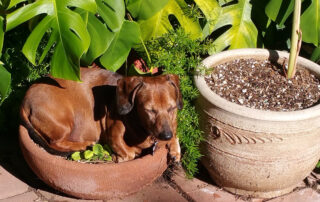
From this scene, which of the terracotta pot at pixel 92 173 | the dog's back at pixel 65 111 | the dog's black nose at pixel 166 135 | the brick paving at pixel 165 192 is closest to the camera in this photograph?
the dog's black nose at pixel 166 135

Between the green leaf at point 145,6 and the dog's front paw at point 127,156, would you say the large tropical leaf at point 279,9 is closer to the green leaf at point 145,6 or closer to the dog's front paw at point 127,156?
the green leaf at point 145,6

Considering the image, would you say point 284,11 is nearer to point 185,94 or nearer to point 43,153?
point 185,94

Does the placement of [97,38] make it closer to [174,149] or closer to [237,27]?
[174,149]

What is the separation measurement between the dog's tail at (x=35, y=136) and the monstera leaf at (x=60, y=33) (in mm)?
469

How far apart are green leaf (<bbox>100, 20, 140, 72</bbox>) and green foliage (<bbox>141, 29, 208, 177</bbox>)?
193 millimetres

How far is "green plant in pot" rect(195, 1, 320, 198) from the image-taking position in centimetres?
323

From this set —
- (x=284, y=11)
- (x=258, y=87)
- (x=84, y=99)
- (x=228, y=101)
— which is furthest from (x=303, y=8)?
(x=84, y=99)

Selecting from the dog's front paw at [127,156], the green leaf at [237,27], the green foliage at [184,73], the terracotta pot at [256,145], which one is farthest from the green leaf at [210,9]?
the dog's front paw at [127,156]

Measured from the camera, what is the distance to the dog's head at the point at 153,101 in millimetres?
3051

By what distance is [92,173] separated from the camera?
3217mm

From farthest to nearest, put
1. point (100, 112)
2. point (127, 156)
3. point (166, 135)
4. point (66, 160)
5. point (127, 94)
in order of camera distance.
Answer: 1. point (100, 112)
2. point (127, 156)
3. point (66, 160)
4. point (127, 94)
5. point (166, 135)

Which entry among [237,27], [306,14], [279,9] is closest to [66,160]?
[237,27]

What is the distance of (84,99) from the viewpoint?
3.46 m

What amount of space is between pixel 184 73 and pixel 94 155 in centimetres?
88
